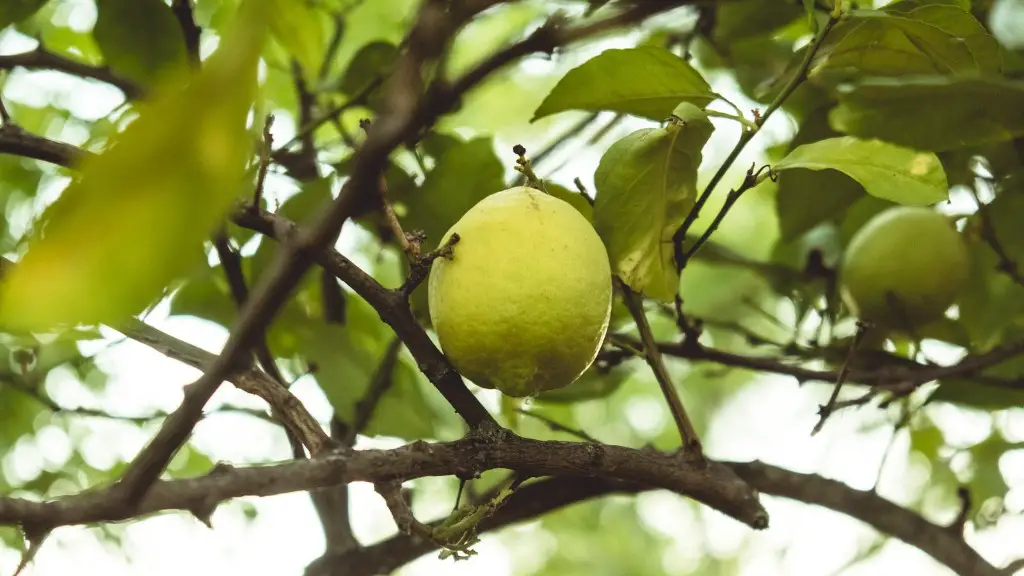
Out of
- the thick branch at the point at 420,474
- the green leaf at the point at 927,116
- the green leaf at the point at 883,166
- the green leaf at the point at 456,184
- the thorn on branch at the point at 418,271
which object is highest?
the green leaf at the point at 456,184

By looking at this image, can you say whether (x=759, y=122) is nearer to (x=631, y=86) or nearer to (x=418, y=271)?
(x=631, y=86)

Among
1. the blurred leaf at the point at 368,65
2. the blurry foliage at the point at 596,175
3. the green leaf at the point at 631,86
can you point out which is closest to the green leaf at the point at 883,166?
the blurry foliage at the point at 596,175

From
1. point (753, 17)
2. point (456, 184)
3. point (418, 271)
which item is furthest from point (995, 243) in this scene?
point (418, 271)

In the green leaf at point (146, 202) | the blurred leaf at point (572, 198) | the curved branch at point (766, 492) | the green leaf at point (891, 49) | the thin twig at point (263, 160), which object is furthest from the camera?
the curved branch at point (766, 492)

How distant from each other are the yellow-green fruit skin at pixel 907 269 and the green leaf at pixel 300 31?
65 cm

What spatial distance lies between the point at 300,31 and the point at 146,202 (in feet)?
2.02

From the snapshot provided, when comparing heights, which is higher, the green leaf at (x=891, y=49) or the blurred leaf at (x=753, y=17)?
the blurred leaf at (x=753, y=17)

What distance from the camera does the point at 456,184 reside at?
890 millimetres

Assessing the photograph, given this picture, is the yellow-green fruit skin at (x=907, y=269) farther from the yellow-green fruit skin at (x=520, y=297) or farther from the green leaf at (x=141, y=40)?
the green leaf at (x=141, y=40)

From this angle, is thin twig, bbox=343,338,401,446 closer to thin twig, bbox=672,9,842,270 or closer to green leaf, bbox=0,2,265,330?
thin twig, bbox=672,9,842,270

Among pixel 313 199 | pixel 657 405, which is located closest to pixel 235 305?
pixel 313 199

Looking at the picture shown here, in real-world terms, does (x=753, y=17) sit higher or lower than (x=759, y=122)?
higher

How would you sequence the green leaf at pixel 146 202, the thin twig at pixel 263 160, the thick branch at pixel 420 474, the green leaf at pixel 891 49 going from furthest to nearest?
the green leaf at pixel 891 49, the thin twig at pixel 263 160, the thick branch at pixel 420 474, the green leaf at pixel 146 202

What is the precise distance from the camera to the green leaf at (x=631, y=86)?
2.37 ft
